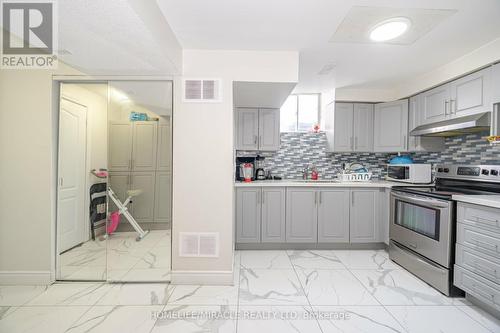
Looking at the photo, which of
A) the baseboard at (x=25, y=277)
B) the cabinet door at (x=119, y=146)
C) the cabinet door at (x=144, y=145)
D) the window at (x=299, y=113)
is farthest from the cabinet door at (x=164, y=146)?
the window at (x=299, y=113)

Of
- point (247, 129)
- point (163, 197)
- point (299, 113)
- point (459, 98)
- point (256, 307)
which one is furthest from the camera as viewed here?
point (299, 113)

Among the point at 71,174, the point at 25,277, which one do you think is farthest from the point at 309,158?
the point at 25,277

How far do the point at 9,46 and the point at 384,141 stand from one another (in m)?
4.56

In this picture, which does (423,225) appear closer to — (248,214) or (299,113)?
(248,214)

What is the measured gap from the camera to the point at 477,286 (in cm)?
189

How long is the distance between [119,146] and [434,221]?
3194mm

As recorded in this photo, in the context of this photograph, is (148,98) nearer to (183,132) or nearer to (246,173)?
(183,132)

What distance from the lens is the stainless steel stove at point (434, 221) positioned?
84.3 inches

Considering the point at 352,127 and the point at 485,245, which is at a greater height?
the point at 352,127

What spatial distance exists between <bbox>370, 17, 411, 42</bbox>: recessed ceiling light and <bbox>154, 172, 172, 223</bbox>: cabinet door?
2.29 meters

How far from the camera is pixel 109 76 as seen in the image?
2275 millimetres

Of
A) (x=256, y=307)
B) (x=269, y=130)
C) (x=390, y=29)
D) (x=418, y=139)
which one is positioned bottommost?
(x=256, y=307)

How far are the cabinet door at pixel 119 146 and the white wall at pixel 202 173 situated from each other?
0.46 metres

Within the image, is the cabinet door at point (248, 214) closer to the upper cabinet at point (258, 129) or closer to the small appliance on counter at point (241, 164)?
the small appliance on counter at point (241, 164)
